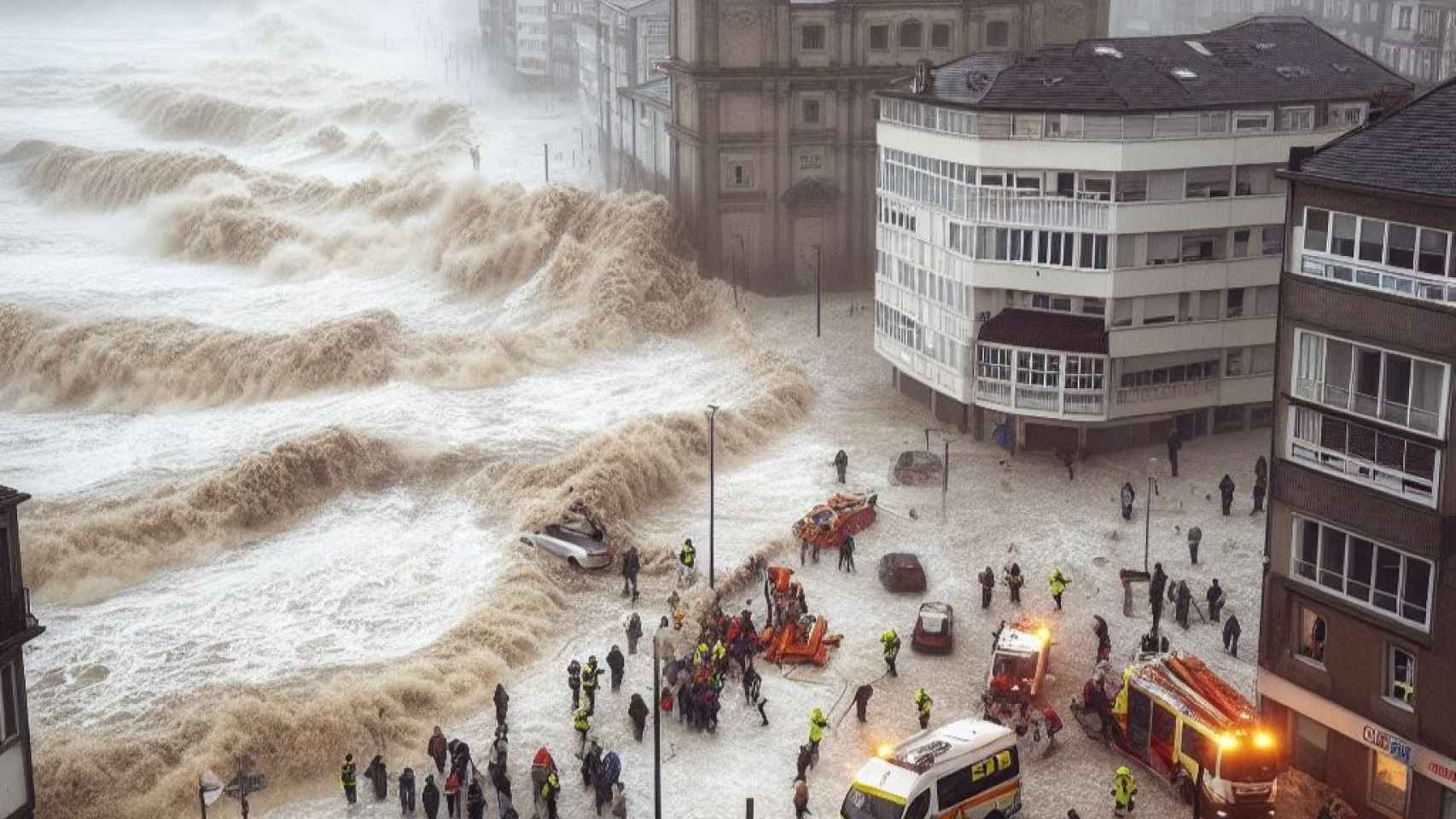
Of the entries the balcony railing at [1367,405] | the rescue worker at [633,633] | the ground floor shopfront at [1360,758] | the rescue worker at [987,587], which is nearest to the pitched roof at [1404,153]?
the balcony railing at [1367,405]

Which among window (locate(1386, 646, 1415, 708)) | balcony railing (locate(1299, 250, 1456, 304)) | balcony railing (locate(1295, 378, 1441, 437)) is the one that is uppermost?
balcony railing (locate(1299, 250, 1456, 304))

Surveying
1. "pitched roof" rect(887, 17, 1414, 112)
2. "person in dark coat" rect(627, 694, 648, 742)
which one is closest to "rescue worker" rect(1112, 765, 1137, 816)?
"person in dark coat" rect(627, 694, 648, 742)

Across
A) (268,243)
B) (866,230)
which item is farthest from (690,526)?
(268,243)

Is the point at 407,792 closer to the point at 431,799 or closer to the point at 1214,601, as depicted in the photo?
the point at 431,799

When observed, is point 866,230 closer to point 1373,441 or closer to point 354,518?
point 354,518

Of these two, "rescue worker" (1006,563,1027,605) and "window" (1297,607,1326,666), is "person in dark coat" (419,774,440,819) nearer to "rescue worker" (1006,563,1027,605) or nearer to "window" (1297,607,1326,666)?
"rescue worker" (1006,563,1027,605)
